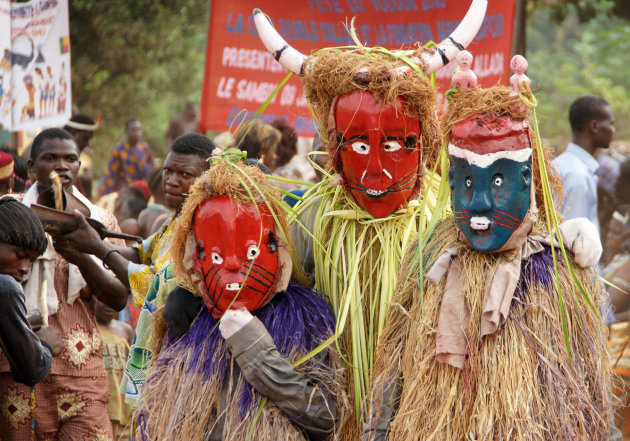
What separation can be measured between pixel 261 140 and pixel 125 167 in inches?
163

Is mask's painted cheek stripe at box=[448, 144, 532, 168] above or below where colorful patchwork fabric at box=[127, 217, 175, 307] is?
above

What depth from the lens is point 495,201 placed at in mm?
3037

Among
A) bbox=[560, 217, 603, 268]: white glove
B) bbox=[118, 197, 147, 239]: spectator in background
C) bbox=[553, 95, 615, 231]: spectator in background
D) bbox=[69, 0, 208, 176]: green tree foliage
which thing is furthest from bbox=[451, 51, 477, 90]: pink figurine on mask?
bbox=[69, 0, 208, 176]: green tree foliage

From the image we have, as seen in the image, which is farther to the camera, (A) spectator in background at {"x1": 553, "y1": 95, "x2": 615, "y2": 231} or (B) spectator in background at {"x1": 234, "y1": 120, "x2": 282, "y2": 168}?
(B) spectator in background at {"x1": 234, "y1": 120, "x2": 282, "y2": 168}

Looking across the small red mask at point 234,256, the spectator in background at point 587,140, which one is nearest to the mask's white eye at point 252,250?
the small red mask at point 234,256

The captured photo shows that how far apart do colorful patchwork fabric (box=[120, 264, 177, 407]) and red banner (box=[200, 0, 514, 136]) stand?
216cm

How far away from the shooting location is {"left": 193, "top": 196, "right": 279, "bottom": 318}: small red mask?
3.36 m

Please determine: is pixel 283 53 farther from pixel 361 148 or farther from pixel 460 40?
pixel 460 40

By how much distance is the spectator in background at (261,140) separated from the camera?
671 cm

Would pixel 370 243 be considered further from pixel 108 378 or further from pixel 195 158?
pixel 108 378

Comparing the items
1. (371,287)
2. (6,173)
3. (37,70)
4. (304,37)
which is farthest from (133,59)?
(371,287)

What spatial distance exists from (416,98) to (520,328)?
1.01 m

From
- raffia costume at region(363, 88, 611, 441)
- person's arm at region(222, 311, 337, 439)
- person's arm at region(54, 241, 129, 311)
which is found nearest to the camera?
raffia costume at region(363, 88, 611, 441)

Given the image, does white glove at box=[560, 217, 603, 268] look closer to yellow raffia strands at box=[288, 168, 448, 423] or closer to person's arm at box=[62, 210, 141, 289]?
yellow raffia strands at box=[288, 168, 448, 423]
